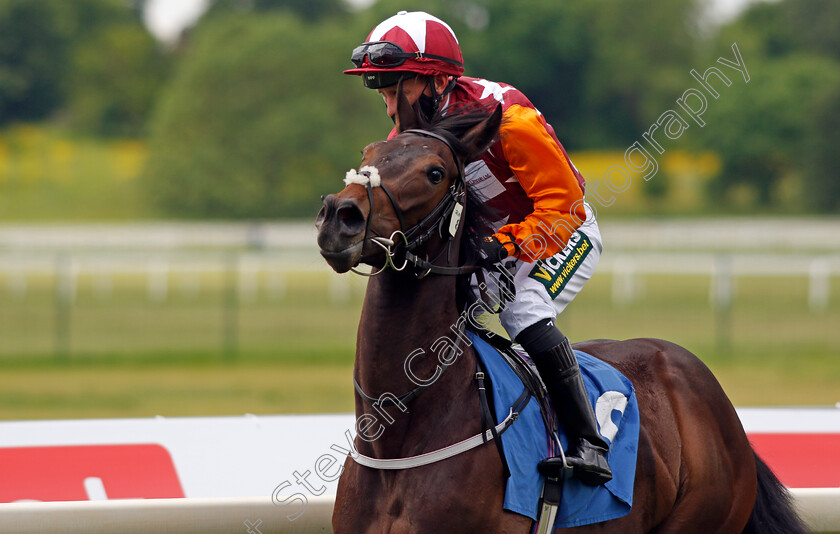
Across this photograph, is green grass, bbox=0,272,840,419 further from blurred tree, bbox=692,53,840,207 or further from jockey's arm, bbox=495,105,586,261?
blurred tree, bbox=692,53,840,207

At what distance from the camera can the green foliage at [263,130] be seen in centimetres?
3569

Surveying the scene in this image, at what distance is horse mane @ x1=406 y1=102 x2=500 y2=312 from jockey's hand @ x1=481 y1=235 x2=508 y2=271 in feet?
0.06

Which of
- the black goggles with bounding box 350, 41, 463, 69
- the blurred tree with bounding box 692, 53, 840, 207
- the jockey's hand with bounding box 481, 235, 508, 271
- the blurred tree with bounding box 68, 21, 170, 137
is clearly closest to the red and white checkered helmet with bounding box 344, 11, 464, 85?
the black goggles with bounding box 350, 41, 463, 69

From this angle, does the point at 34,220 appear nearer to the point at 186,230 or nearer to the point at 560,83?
the point at 186,230

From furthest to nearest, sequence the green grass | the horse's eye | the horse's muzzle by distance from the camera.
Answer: the green grass
the horse's eye
the horse's muzzle

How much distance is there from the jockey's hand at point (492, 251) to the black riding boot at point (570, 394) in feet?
0.83

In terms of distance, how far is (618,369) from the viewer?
3.62m

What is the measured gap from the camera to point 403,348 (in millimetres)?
2844

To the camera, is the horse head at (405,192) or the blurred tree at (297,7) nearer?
the horse head at (405,192)

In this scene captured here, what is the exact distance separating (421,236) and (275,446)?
7.78ft

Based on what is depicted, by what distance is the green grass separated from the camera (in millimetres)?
9492

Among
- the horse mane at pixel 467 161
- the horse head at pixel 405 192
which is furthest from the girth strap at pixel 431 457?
the horse head at pixel 405 192

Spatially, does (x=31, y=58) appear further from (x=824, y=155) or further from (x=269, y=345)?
(x=269, y=345)

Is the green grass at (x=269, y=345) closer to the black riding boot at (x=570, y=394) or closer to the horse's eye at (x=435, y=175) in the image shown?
the black riding boot at (x=570, y=394)
